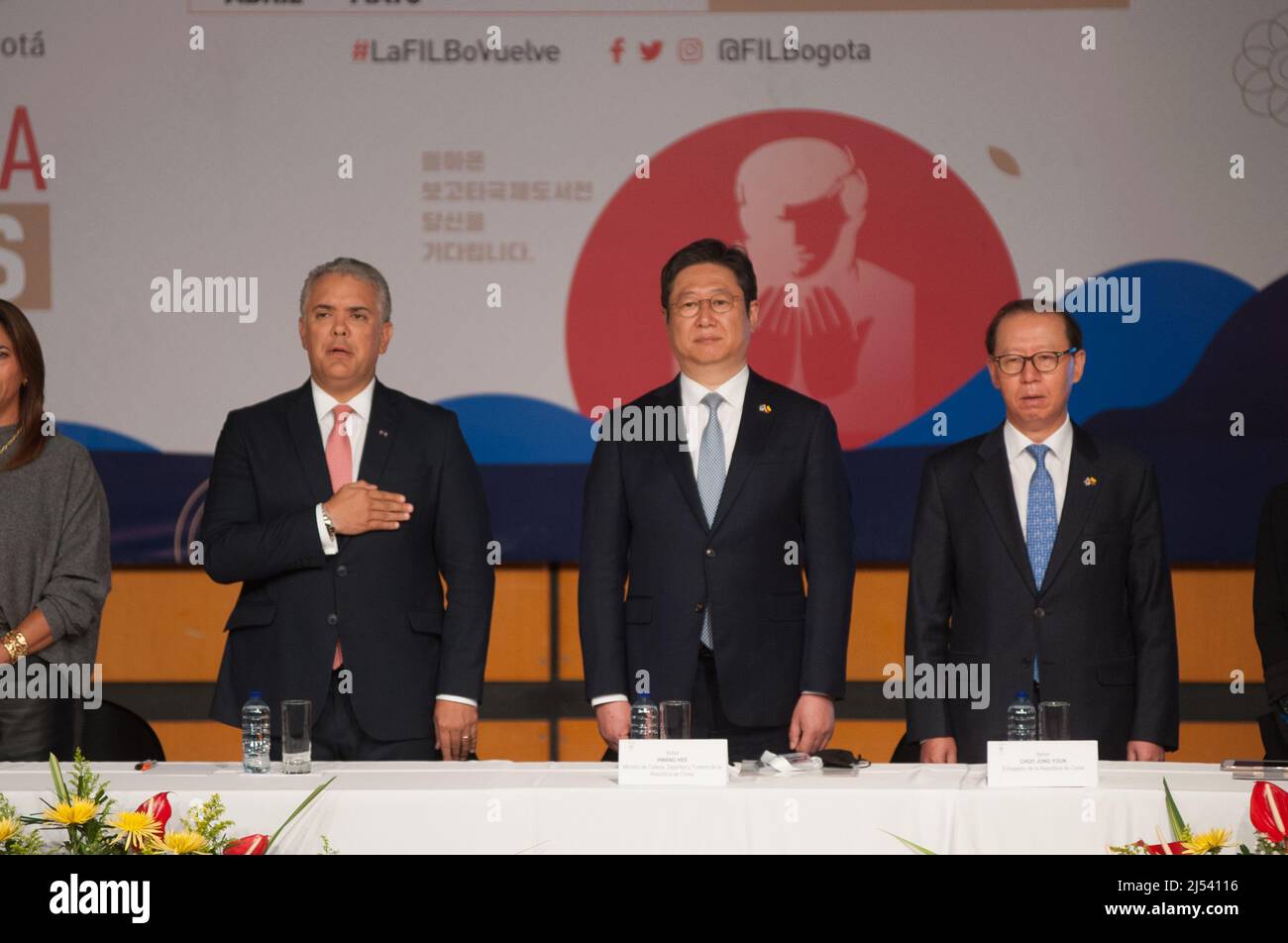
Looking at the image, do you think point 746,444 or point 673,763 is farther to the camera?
point 746,444

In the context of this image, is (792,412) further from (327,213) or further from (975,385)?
(327,213)

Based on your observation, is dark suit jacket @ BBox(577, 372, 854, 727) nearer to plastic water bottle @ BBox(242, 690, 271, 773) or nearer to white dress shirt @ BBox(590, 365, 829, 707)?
white dress shirt @ BBox(590, 365, 829, 707)

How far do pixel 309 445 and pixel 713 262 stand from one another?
100 centimetres

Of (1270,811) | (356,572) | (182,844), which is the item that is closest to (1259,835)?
(1270,811)

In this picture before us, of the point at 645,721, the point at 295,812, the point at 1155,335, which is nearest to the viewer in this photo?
the point at 295,812

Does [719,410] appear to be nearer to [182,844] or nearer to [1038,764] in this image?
[1038,764]

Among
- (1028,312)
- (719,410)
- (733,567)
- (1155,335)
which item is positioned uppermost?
(1155,335)

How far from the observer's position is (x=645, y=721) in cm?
288

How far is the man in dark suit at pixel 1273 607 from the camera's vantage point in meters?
3.27

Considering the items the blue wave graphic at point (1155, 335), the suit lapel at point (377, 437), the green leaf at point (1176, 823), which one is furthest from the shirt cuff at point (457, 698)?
the blue wave graphic at point (1155, 335)

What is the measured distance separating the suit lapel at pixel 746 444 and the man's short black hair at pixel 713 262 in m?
0.22

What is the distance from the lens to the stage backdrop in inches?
188
